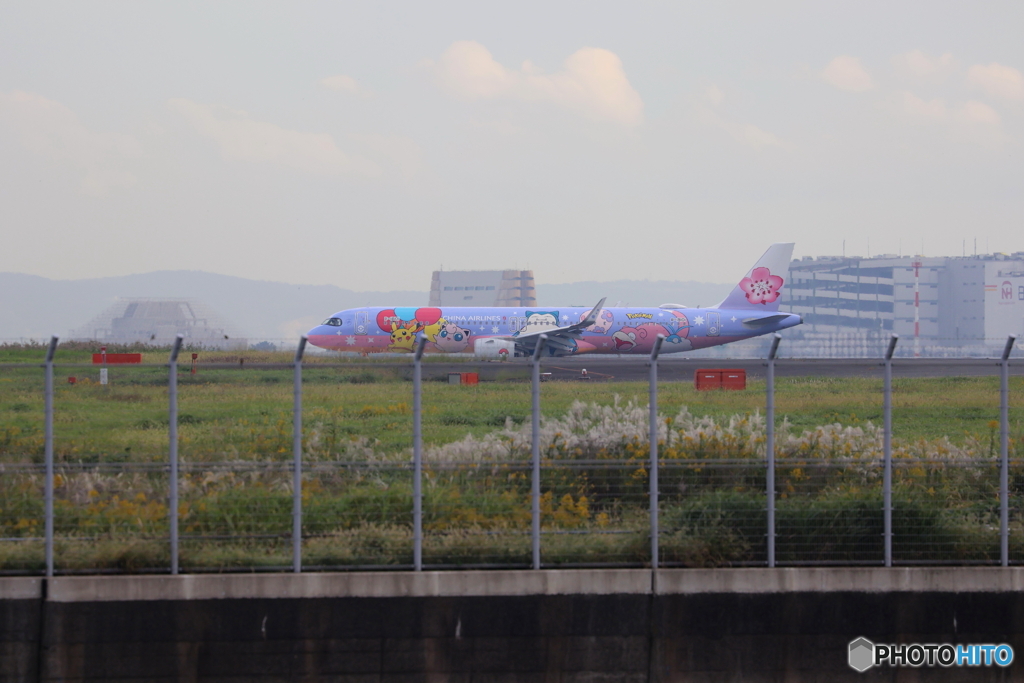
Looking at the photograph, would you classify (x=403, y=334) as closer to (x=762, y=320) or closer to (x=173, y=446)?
(x=762, y=320)

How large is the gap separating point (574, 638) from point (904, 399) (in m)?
10.0

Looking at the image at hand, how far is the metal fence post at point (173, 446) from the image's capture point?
29.5 feet

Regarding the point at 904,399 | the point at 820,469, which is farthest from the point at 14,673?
the point at 904,399

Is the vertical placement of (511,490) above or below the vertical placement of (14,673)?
above

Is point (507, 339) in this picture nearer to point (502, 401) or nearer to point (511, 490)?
point (502, 401)

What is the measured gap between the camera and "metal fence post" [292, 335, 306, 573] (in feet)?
30.0

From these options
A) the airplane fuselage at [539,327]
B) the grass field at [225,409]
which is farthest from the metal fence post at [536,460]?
the airplane fuselage at [539,327]

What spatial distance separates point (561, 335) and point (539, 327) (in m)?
1.30

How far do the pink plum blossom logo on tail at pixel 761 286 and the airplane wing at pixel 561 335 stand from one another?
10.6 m

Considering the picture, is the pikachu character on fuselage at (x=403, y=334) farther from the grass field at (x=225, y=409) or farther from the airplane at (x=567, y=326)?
the grass field at (x=225, y=409)

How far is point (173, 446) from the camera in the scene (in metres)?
9.02

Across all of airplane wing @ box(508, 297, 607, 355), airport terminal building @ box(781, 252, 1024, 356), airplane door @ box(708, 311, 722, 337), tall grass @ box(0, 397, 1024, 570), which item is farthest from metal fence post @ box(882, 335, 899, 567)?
airport terminal building @ box(781, 252, 1024, 356)

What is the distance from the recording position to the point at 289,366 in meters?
9.36

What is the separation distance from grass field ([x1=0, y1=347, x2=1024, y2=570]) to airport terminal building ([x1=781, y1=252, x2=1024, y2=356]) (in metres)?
131
